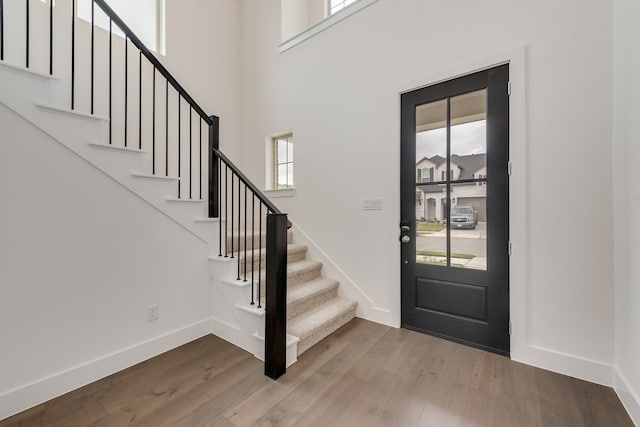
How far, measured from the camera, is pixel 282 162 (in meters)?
3.78

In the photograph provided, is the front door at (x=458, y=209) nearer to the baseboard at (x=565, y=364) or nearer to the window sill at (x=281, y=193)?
the baseboard at (x=565, y=364)

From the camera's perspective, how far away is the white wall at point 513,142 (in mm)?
1761

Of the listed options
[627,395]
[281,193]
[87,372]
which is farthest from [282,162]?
[627,395]

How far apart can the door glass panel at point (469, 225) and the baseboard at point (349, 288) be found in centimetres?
82

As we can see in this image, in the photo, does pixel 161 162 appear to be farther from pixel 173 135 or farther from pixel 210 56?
pixel 210 56

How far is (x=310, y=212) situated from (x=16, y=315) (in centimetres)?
241

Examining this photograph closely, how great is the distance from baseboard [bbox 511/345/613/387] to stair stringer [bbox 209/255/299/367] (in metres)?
1.69

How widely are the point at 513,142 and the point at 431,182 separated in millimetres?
651

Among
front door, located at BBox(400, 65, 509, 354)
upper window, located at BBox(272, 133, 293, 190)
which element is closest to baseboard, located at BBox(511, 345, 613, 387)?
front door, located at BBox(400, 65, 509, 354)

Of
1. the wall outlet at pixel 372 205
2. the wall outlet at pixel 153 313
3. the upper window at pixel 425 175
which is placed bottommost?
the wall outlet at pixel 153 313

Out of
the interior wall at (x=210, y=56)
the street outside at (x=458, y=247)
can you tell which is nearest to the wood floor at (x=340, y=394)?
the street outside at (x=458, y=247)

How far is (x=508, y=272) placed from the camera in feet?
6.70

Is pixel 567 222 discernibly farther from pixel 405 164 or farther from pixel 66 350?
pixel 66 350

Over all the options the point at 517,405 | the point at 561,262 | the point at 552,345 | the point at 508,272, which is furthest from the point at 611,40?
the point at 517,405
